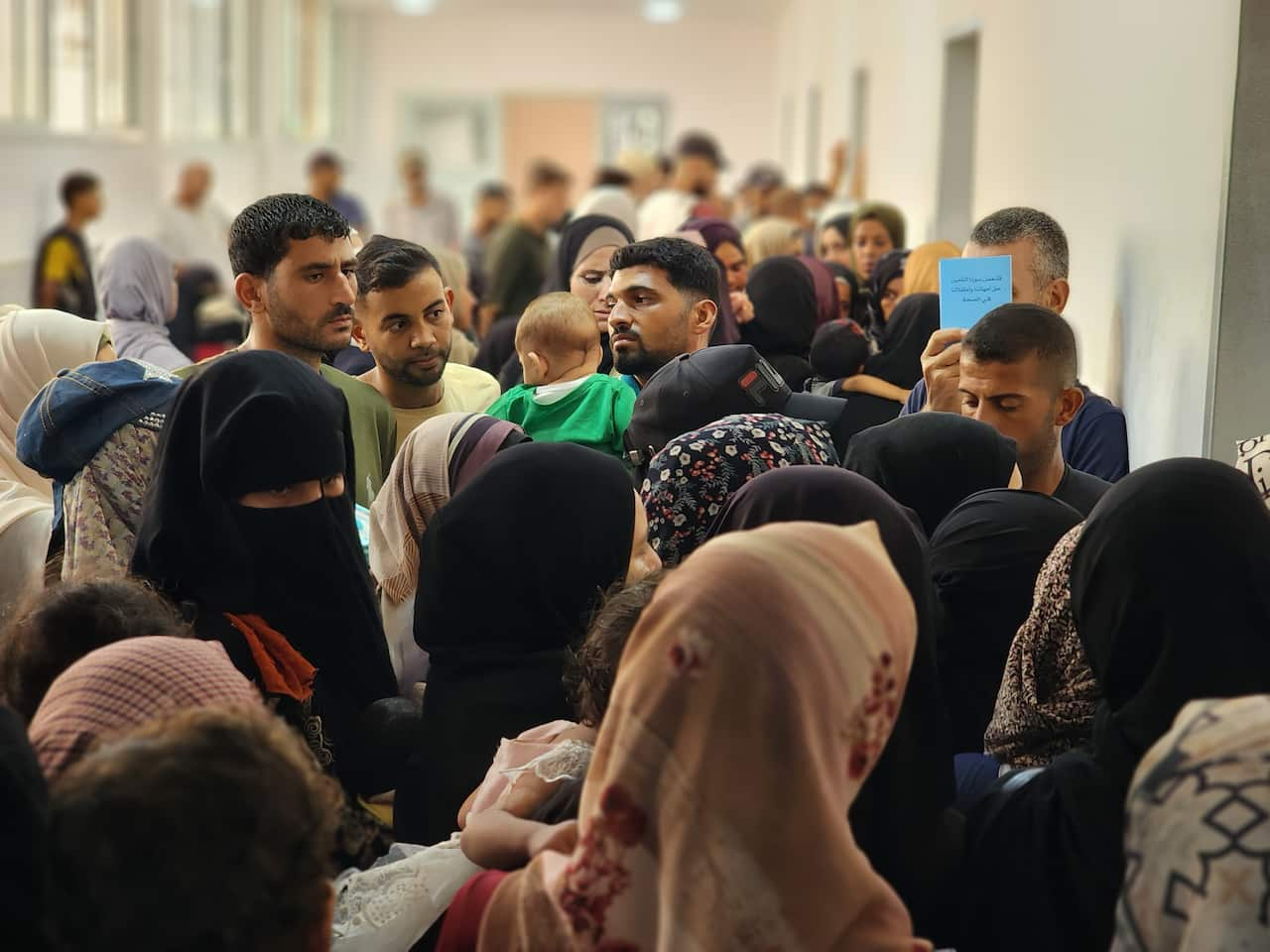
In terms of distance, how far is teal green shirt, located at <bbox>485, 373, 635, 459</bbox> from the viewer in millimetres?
3939

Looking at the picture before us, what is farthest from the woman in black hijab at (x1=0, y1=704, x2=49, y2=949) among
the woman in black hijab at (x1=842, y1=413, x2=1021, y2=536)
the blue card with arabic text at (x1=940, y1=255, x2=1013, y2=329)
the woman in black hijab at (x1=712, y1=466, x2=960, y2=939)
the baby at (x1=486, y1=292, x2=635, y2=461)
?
the blue card with arabic text at (x1=940, y1=255, x2=1013, y2=329)

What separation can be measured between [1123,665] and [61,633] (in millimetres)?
1607

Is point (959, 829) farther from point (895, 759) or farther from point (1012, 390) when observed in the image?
point (1012, 390)

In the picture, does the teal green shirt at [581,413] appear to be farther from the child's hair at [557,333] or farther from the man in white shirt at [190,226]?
the man in white shirt at [190,226]

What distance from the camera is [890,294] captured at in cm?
609

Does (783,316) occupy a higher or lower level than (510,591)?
higher

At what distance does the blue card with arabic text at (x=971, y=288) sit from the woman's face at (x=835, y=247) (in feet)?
11.6

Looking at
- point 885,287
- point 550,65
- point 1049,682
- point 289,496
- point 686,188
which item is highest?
point 550,65

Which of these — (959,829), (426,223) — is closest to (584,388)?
(959,829)

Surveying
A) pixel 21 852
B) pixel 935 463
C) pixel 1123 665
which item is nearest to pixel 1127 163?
pixel 935 463

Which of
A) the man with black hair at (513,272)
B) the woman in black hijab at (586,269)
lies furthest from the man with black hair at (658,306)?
the man with black hair at (513,272)

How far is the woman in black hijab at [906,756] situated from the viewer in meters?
2.04

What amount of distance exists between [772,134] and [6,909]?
2440 centimetres

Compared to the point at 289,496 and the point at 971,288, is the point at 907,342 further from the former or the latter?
the point at 289,496
